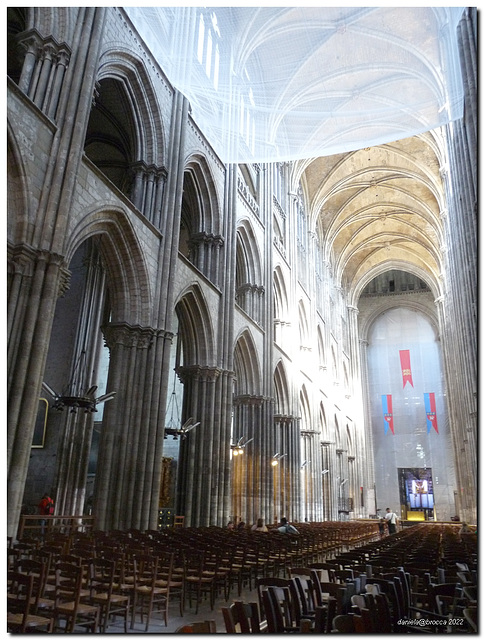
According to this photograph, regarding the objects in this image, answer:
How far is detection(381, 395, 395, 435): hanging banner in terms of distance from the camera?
47906 mm

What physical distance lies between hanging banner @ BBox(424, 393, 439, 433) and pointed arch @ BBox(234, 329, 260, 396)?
30075 mm

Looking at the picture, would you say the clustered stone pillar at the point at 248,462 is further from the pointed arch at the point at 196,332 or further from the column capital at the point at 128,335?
the column capital at the point at 128,335

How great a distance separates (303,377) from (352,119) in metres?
19.4

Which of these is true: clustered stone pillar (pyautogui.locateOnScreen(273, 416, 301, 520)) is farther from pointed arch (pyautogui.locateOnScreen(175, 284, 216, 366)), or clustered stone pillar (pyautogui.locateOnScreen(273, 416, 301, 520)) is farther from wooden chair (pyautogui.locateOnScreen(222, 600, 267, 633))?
wooden chair (pyautogui.locateOnScreen(222, 600, 267, 633))

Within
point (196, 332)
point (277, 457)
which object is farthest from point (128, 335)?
point (277, 457)

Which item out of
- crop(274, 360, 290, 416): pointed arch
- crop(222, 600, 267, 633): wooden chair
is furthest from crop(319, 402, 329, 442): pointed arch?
crop(222, 600, 267, 633): wooden chair

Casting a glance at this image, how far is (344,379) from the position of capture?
4372 centimetres

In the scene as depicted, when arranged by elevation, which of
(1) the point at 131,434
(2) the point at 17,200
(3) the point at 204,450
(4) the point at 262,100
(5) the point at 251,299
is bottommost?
(1) the point at 131,434

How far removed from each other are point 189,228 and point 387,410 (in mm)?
33975

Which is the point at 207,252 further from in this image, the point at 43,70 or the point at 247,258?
the point at 43,70

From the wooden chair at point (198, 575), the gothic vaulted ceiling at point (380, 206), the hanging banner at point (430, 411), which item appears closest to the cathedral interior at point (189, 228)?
the gothic vaulted ceiling at point (380, 206)

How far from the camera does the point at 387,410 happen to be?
4841 cm
